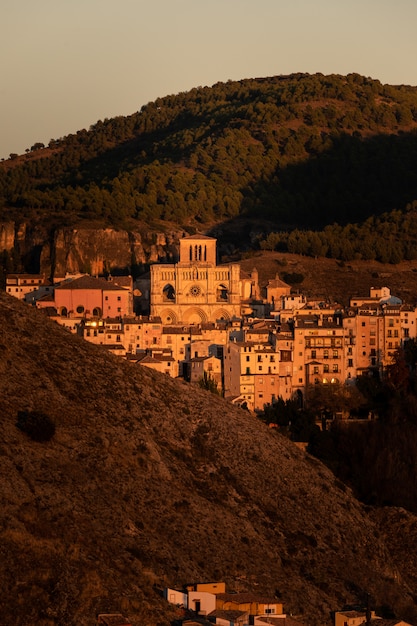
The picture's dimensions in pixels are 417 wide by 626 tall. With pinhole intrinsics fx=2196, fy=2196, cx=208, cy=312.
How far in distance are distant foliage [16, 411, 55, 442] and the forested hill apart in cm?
5742

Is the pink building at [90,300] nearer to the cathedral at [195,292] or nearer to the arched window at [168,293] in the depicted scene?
the cathedral at [195,292]

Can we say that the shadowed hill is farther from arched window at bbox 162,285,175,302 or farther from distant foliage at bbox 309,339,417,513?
arched window at bbox 162,285,175,302

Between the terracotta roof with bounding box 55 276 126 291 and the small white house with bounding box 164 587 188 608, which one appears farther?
the terracotta roof with bounding box 55 276 126 291

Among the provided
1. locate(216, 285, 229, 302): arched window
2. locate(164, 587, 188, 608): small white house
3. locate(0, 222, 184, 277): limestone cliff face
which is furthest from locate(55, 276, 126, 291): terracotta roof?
locate(164, 587, 188, 608): small white house

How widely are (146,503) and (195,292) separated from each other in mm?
43121

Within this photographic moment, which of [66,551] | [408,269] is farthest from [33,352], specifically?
[408,269]

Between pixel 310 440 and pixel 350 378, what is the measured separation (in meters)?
10.8

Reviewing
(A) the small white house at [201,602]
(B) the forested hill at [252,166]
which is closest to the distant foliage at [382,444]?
(A) the small white house at [201,602]

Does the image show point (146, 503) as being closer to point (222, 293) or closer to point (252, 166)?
point (222, 293)

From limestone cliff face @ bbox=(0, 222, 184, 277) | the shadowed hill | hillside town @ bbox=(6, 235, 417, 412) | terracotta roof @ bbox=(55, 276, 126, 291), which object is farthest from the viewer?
limestone cliff face @ bbox=(0, 222, 184, 277)

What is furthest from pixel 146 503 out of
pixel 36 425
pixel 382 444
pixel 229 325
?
pixel 229 325

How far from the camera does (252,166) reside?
160 metres

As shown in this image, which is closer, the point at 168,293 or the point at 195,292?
the point at 195,292

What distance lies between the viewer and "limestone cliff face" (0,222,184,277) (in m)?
130
